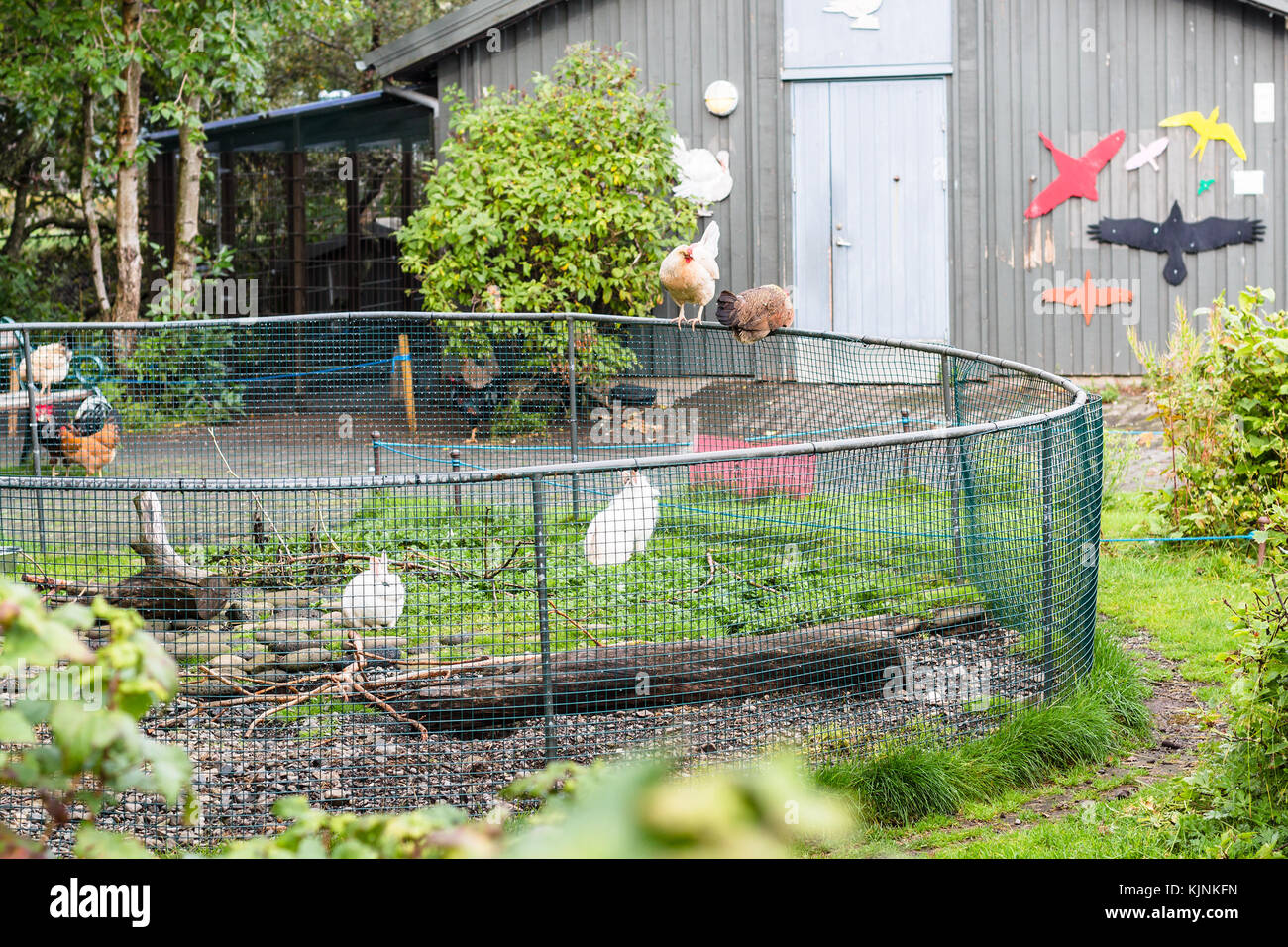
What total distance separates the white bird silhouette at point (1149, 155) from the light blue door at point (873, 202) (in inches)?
76.3

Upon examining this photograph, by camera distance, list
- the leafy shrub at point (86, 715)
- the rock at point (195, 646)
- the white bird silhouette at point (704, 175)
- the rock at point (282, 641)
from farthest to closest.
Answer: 1. the white bird silhouette at point (704, 175)
2. the rock at point (282, 641)
3. the rock at point (195, 646)
4. the leafy shrub at point (86, 715)

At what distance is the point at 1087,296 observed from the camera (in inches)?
525

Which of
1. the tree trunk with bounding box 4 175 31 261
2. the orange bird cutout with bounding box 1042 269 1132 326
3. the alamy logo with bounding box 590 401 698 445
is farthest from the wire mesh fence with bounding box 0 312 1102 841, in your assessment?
the tree trunk with bounding box 4 175 31 261

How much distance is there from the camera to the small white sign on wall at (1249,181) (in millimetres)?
13148

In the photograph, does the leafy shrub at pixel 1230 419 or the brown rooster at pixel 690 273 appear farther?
the brown rooster at pixel 690 273

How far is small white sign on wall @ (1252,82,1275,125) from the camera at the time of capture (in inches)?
513

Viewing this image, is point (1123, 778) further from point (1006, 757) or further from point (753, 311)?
point (753, 311)

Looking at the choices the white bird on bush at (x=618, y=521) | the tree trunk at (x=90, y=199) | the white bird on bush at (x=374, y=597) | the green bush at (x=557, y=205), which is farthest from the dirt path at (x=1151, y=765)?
the tree trunk at (x=90, y=199)

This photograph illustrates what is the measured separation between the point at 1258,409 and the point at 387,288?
10.7 meters

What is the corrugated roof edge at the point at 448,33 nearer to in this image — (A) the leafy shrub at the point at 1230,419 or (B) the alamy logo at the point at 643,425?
(B) the alamy logo at the point at 643,425

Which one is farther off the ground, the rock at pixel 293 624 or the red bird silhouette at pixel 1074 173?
the red bird silhouette at pixel 1074 173

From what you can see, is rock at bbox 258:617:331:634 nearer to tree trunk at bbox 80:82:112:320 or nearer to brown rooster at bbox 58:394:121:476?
brown rooster at bbox 58:394:121:476

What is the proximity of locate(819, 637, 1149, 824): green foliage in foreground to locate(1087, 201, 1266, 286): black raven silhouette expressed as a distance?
8815 mm
